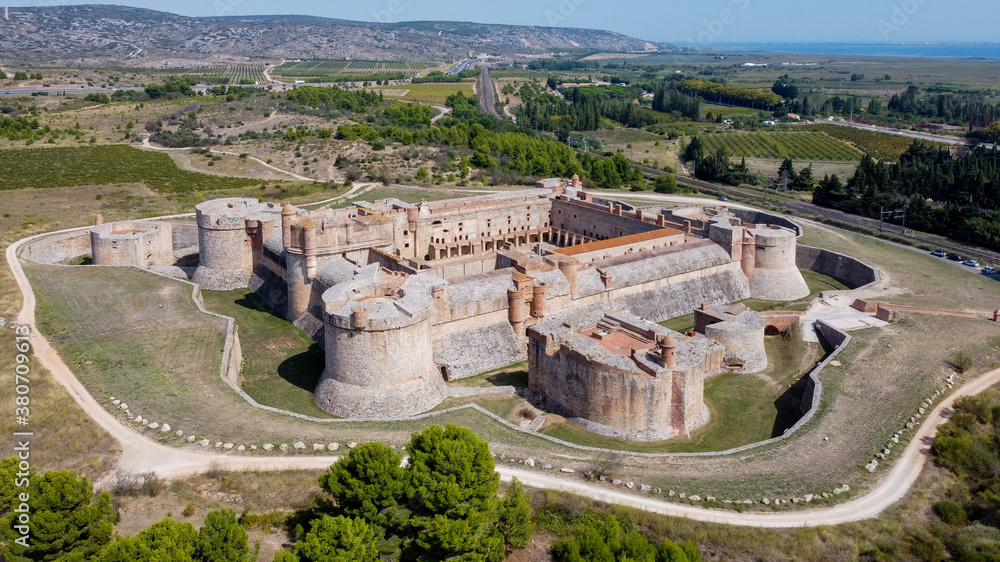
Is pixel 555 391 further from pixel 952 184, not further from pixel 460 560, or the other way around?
pixel 952 184

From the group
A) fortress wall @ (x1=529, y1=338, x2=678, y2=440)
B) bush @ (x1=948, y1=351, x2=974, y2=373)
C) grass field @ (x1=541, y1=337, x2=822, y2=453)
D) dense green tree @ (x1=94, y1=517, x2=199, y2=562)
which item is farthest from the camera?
bush @ (x1=948, y1=351, x2=974, y2=373)

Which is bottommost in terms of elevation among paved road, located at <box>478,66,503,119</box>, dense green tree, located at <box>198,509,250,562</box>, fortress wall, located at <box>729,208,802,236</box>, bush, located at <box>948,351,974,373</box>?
bush, located at <box>948,351,974,373</box>

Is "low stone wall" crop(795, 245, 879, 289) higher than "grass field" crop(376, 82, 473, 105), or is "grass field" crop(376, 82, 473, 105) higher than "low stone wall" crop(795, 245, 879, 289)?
"grass field" crop(376, 82, 473, 105)

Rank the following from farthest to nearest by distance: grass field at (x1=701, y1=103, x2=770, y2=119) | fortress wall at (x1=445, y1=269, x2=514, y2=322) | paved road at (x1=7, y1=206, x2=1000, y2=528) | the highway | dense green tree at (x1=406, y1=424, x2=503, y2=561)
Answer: grass field at (x1=701, y1=103, x2=770, y2=119) < the highway < fortress wall at (x1=445, y1=269, x2=514, y2=322) < paved road at (x1=7, y1=206, x2=1000, y2=528) < dense green tree at (x1=406, y1=424, x2=503, y2=561)

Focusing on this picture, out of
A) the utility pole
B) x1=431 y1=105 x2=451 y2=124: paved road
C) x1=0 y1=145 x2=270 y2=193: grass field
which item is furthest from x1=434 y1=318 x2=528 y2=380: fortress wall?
x1=431 y1=105 x2=451 y2=124: paved road

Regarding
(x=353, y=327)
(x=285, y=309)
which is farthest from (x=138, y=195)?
(x=353, y=327)

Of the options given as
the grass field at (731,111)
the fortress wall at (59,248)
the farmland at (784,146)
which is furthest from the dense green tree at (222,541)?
the grass field at (731,111)

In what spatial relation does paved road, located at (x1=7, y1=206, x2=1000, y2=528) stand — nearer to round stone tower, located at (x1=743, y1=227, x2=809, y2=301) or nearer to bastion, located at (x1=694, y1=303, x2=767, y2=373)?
bastion, located at (x1=694, y1=303, x2=767, y2=373)

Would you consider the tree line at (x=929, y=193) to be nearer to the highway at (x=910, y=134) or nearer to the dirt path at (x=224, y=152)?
the highway at (x=910, y=134)
